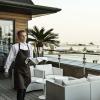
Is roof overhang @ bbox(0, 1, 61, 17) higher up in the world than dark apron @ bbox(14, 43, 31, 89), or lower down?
higher up

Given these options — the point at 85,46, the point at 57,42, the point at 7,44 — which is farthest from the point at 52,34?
the point at 7,44

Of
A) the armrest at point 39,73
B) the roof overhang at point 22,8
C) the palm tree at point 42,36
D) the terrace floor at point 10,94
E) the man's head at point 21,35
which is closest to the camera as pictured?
the man's head at point 21,35

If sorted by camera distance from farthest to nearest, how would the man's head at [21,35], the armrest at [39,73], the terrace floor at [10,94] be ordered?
1. the armrest at [39,73]
2. the terrace floor at [10,94]
3. the man's head at [21,35]

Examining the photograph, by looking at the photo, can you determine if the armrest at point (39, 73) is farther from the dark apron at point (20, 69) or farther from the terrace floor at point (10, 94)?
the dark apron at point (20, 69)

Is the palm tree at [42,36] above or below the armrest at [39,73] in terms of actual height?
above

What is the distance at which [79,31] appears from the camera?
43.6 feet

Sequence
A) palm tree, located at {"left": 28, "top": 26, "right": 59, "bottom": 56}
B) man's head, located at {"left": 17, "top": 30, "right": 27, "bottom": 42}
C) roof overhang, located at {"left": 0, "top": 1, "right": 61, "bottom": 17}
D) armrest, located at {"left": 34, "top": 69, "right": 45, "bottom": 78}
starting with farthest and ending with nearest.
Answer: palm tree, located at {"left": 28, "top": 26, "right": 59, "bottom": 56}, roof overhang, located at {"left": 0, "top": 1, "right": 61, "bottom": 17}, armrest, located at {"left": 34, "top": 69, "right": 45, "bottom": 78}, man's head, located at {"left": 17, "top": 30, "right": 27, "bottom": 42}

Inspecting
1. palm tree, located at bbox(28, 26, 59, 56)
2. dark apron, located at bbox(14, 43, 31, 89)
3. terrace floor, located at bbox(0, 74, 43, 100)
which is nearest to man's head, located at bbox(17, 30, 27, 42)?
dark apron, located at bbox(14, 43, 31, 89)

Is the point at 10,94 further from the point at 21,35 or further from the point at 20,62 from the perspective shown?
the point at 21,35

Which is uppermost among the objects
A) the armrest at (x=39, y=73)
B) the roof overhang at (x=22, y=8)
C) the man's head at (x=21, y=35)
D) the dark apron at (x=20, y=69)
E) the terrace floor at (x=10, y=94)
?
the roof overhang at (x=22, y=8)

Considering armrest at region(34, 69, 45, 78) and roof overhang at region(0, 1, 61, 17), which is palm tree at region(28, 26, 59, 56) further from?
armrest at region(34, 69, 45, 78)

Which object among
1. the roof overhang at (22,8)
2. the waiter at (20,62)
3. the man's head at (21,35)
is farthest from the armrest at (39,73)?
the man's head at (21,35)

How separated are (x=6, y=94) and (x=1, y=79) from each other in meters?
2.49

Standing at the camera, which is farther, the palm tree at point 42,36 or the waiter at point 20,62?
the palm tree at point 42,36
